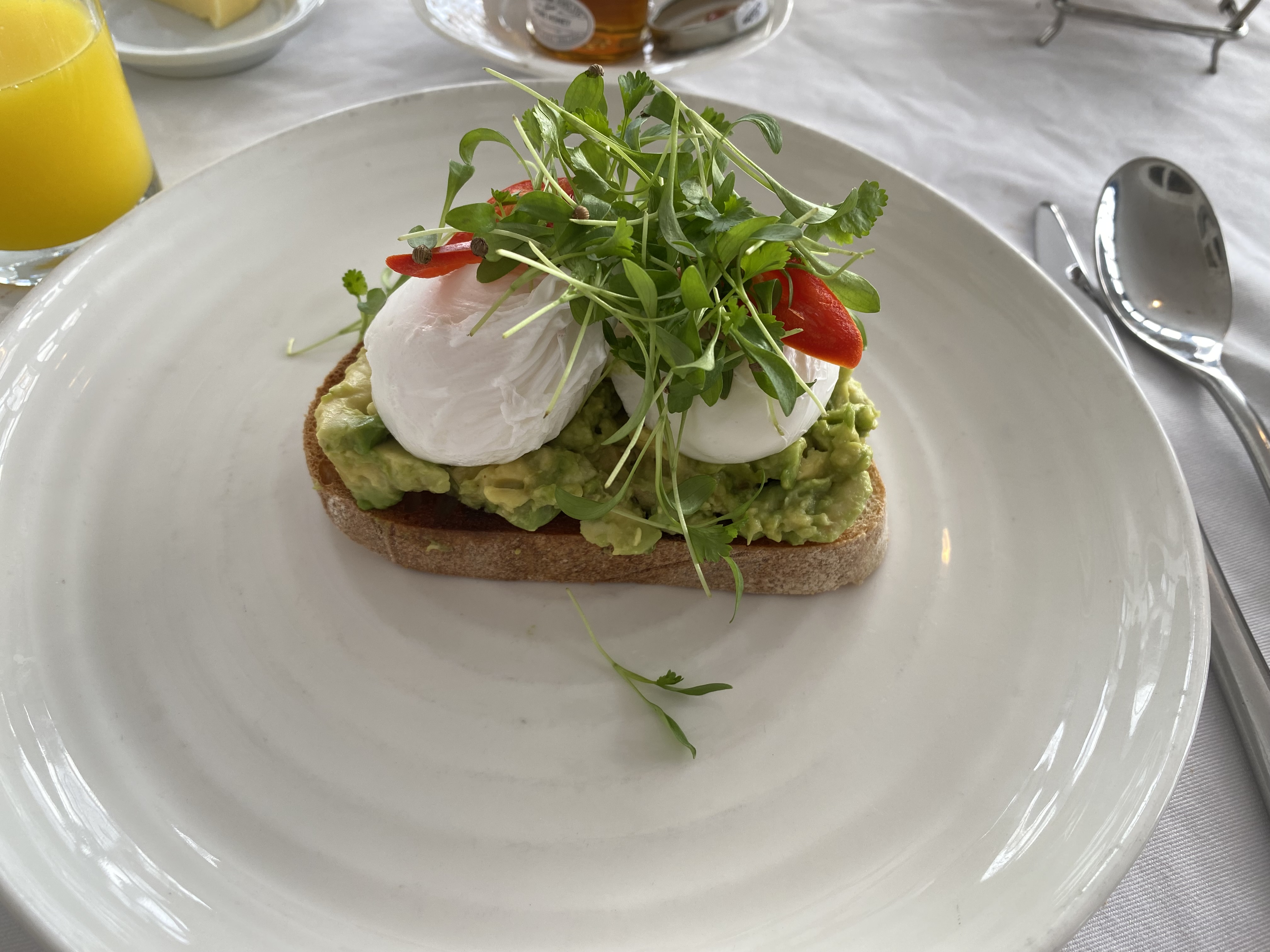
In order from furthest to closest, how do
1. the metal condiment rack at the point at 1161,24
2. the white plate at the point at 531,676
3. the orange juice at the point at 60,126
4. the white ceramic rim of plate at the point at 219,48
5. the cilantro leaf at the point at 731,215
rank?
the metal condiment rack at the point at 1161,24 < the white ceramic rim of plate at the point at 219,48 < the orange juice at the point at 60,126 < the cilantro leaf at the point at 731,215 < the white plate at the point at 531,676

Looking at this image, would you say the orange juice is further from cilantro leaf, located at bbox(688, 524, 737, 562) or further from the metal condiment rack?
the metal condiment rack

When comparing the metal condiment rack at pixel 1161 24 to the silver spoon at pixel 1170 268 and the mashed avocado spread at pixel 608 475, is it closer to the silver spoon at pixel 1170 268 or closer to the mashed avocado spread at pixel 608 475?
the silver spoon at pixel 1170 268

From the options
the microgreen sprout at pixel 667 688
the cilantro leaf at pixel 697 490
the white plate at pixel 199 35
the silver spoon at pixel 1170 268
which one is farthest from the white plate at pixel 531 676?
the white plate at pixel 199 35

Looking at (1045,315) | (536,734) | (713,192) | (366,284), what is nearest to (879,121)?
(1045,315)

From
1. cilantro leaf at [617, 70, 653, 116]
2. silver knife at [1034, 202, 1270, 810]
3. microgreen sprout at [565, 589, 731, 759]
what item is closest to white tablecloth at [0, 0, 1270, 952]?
silver knife at [1034, 202, 1270, 810]

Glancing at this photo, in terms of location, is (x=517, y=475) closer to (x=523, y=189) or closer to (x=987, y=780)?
(x=523, y=189)

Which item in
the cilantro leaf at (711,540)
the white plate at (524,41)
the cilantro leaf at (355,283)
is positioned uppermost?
the white plate at (524,41)

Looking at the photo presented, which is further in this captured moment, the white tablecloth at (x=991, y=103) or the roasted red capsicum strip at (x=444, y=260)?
the white tablecloth at (x=991, y=103)

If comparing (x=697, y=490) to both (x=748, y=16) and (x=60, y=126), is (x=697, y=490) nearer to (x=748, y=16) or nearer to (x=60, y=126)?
(x=60, y=126)
